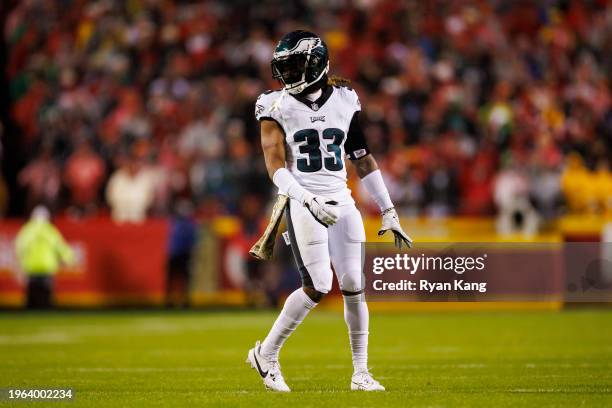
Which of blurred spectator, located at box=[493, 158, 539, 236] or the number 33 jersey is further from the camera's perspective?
blurred spectator, located at box=[493, 158, 539, 236]

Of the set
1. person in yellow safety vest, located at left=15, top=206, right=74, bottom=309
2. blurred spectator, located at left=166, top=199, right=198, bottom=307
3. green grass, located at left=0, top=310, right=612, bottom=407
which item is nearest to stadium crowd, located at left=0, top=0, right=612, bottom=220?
blurred spectator, located at left=166, top=199, right=198, bottom=307

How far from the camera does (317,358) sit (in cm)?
1096

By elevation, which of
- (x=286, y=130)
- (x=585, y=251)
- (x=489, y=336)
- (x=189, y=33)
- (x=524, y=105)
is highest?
(x=189, y=33)

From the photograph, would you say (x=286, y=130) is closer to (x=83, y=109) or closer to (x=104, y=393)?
(x=104, y=393)

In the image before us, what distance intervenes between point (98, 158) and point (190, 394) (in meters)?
11.8

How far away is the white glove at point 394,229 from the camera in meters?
7.88

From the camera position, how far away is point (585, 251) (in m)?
10.3

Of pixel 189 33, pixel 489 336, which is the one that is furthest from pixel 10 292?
pixel 489 336

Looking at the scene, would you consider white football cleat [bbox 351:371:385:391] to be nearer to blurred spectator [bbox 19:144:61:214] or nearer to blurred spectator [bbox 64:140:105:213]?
blurred spectator [bbox 64:140:105:213]

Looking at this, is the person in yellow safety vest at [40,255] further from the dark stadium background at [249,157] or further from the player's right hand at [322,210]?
the player's right hand at [322,210]

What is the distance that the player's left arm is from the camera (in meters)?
7.95

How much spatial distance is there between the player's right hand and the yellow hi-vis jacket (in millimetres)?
10449

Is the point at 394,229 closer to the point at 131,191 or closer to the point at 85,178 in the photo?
the point at 131,191

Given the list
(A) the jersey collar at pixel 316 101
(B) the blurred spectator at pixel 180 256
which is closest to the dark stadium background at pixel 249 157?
(B) the blurred spectator at pixel 180 256
